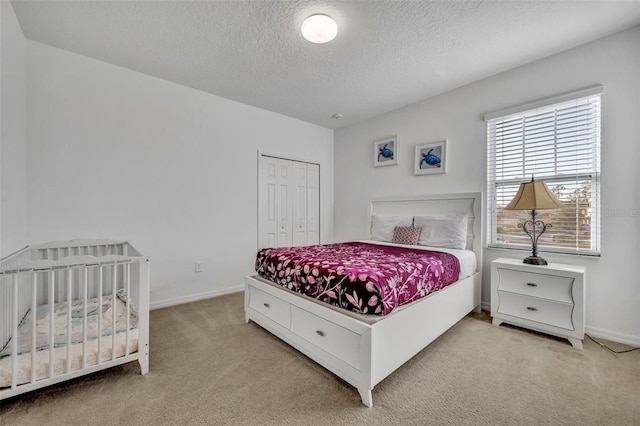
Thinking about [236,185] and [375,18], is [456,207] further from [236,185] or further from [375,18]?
[236,185]

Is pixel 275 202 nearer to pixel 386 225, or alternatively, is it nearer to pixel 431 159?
pixel 386 225

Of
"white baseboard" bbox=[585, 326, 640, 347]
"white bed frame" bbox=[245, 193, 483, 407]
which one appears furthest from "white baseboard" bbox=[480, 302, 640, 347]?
"white bed frame" bbox=[245, 193, 483, 407]

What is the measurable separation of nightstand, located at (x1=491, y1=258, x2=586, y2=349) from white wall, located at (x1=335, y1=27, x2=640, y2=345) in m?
0.34

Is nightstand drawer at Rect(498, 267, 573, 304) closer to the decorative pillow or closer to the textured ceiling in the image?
the decorative pillow

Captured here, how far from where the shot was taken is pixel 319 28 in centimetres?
206

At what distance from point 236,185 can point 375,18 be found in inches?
97.6

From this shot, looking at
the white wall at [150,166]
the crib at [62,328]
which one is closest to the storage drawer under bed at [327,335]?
the crib at [62,328]

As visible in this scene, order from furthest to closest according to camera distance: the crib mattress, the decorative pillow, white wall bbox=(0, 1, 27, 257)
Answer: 1. the decorative pillow
2. white wall bbox=(0, 1, 27, 257)
3. the crib mattress

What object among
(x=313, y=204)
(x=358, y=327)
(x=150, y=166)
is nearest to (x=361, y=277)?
(x=358, y=327)

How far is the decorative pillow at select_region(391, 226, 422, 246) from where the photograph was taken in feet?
10.4

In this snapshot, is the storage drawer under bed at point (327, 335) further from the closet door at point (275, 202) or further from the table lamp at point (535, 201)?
the closet door at point (275, 202)

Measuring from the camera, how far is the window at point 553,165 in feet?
7.79

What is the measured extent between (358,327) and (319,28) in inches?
85.0

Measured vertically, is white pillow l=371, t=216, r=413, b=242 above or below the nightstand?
above
